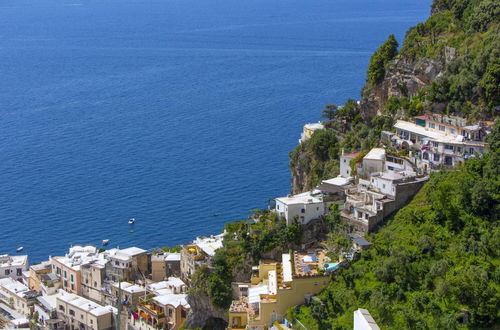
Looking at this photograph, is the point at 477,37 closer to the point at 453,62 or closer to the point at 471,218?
the point at 453,62

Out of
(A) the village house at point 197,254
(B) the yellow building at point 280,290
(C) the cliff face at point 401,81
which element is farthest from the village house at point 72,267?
(C) the cliff face at point 401,81

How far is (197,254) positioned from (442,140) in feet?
61.0

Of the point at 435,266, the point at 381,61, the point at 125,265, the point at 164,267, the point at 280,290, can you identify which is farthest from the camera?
the point at 381,61

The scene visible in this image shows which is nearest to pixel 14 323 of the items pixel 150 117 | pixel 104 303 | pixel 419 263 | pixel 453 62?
pixel 104 303

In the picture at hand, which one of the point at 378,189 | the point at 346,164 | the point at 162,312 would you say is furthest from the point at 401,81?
the point at 162,312

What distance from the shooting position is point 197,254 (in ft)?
181

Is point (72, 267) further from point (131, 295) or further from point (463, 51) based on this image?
point (463, 51)

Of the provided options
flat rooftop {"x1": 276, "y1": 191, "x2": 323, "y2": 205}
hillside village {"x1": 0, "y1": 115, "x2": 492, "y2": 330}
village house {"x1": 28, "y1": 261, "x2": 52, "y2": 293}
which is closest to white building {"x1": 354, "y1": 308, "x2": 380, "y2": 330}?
hillside village {"x1": 0, "y1": 115, "x2": 492, "y2": 330}

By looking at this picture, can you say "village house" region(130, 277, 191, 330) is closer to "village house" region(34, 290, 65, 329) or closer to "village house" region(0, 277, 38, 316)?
"village house" region(34, 290, 65, 329)

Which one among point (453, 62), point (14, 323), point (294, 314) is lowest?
point (14, 323)

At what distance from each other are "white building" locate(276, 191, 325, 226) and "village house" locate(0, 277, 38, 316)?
70.9 feet

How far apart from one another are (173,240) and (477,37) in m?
30.9

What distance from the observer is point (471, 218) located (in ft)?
150

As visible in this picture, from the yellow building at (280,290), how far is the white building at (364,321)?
653 cm
